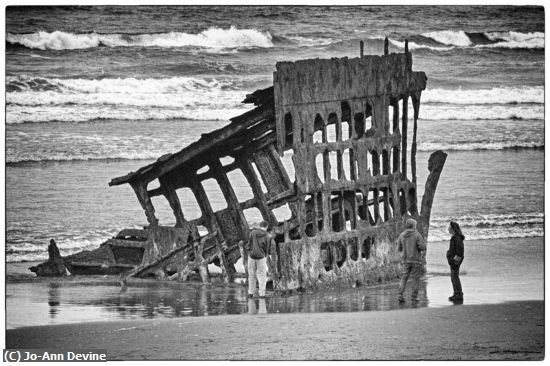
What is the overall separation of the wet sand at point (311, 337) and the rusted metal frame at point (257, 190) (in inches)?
123

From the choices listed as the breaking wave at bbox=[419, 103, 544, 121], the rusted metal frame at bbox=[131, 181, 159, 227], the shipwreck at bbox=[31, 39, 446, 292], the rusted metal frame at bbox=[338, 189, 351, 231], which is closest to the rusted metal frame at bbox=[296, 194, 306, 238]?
the shipwreck at bbox=[31, 39, 446, 292]

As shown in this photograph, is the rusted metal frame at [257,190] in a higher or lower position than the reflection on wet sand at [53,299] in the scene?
higher

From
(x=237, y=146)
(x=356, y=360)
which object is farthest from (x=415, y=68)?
(x=356, y=360)

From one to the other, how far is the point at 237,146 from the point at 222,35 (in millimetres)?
1463

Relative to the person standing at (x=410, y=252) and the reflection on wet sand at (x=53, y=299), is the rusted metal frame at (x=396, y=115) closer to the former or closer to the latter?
the person standing at (x=410, y=252)

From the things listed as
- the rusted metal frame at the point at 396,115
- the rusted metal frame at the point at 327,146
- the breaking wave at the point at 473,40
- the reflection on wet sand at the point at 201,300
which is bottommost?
the reflection on wet sand at the point at 201,300

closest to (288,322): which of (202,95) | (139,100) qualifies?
(202,95)

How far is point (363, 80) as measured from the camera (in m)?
23.6

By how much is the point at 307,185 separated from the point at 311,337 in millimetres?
2693

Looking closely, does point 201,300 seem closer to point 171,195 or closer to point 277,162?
point 171,195

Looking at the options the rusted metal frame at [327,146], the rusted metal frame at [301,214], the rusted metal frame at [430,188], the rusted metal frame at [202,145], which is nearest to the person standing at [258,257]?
the rusted metal frame at [301,214]

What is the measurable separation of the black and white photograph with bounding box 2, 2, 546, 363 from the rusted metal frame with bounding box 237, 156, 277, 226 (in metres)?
0.04

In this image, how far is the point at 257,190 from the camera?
24.9 m

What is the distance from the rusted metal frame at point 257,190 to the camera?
80.7ft
